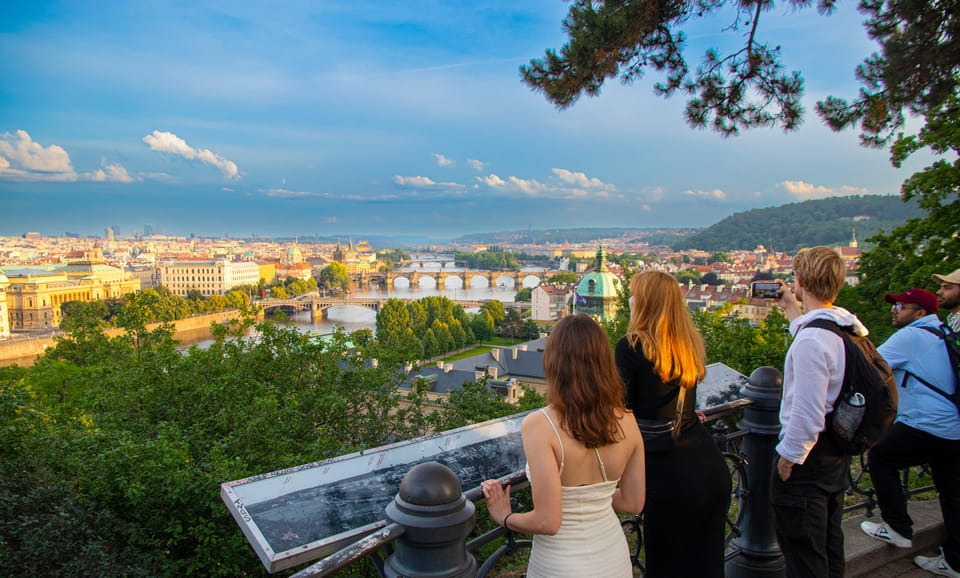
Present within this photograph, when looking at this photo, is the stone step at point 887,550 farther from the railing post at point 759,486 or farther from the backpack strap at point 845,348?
the backpack strap at point 845,348

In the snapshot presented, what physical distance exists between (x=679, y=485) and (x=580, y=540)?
0.51 meters

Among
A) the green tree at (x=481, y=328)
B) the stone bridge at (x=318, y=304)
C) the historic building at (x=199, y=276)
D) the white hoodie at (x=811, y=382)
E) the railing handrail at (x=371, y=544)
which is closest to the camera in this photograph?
the railing handrail at (x=371, y=544)

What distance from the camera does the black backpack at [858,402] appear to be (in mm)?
2113

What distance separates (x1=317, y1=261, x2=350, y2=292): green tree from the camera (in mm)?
106619

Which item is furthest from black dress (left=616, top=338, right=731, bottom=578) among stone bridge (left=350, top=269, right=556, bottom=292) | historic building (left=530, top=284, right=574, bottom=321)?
stone bridge (left=350, top=269, right=556, bottom=292)

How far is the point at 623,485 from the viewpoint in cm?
177

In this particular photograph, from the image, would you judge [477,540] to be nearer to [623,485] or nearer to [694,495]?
[623,485]

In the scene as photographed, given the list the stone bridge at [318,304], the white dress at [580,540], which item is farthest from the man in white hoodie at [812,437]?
the stone bridge at [318,304]

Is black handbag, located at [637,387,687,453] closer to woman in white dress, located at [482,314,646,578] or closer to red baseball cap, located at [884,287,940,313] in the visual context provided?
woman in white dress, located at [482,314,646,578]

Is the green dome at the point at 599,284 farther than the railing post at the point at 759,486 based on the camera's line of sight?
Yes

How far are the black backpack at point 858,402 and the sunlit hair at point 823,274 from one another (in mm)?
125

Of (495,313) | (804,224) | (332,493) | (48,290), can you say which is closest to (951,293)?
(332,493)

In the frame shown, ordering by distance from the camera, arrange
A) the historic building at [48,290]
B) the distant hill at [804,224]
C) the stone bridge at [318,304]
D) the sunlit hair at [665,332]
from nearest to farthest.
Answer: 1. the sunlit hair at [665,332]
2. the historic building at [48,290]
3. the stone bridge at [318,304]
4. the distant hill at [804,224]

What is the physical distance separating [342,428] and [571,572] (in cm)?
563
